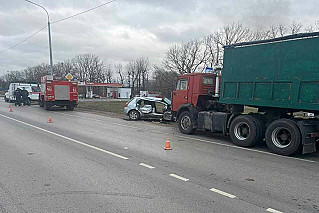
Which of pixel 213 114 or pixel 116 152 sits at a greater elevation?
pixel 213 114

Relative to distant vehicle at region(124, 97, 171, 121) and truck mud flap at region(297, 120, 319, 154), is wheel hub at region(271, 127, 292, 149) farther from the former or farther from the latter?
distant vehicle at region(124, 97, 171, 121)

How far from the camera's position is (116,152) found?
7.01 m

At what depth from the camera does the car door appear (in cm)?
1125

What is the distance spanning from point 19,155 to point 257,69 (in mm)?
7313

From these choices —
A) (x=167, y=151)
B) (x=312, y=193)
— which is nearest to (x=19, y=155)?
(x=167, y=151)

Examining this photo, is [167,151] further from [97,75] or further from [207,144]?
[97,75]

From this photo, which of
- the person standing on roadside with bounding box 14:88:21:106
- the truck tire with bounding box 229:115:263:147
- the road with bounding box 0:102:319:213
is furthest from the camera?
the person standing on roadside with bounding box 14:88:21:106

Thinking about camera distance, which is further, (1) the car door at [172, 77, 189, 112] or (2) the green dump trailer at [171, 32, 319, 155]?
(1) the car door at [172, 77, 189, 112]

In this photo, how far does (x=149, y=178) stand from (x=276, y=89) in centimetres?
502

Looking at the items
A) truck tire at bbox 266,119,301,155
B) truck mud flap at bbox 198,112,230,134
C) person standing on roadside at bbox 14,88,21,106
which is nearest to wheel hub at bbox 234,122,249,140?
truck mud flap at bbox 198,112,230,134

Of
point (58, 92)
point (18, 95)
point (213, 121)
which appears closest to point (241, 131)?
point (213, 121)

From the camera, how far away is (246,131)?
28.4 feet

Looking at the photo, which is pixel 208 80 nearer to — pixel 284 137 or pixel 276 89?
pixel 276 89

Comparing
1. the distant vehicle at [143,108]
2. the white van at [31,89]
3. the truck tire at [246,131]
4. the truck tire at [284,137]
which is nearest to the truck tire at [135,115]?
the distant vehicle at [143,108]
